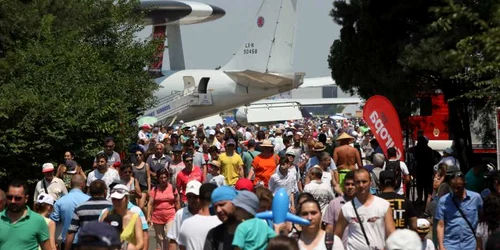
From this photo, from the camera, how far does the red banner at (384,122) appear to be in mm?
16156

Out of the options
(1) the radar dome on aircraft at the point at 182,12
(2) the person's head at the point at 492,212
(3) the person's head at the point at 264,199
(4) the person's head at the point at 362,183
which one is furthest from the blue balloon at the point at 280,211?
(1) the radar dome on aircraft at the point at 182,12

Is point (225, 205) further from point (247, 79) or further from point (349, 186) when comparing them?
point (247, 79)

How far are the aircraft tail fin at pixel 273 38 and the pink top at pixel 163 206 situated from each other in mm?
48386

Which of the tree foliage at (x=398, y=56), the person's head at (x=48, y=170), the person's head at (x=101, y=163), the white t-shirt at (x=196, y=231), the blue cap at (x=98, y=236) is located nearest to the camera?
the blue cap at (x=98, y=236)

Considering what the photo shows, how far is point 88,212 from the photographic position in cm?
968

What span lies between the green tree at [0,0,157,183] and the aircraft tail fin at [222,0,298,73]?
31334mm

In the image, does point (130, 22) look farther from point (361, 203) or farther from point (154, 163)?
point (361, 203)

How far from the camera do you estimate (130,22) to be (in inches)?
1232

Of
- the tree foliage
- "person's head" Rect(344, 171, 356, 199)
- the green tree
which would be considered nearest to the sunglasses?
"person's head" Rect(344, 171, 356, 199)

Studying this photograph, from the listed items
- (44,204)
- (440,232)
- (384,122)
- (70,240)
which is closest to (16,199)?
(70,240)

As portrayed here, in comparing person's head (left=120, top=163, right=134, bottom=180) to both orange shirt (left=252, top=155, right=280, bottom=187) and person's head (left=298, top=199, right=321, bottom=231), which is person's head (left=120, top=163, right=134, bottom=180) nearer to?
orange shirt (left=252, top=155, right=280, bottom=187)

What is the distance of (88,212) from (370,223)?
2609 millimetres

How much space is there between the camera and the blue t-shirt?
7.23m

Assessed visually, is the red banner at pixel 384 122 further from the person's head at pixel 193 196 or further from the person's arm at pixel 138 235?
the person's arm at pixel 138 235
